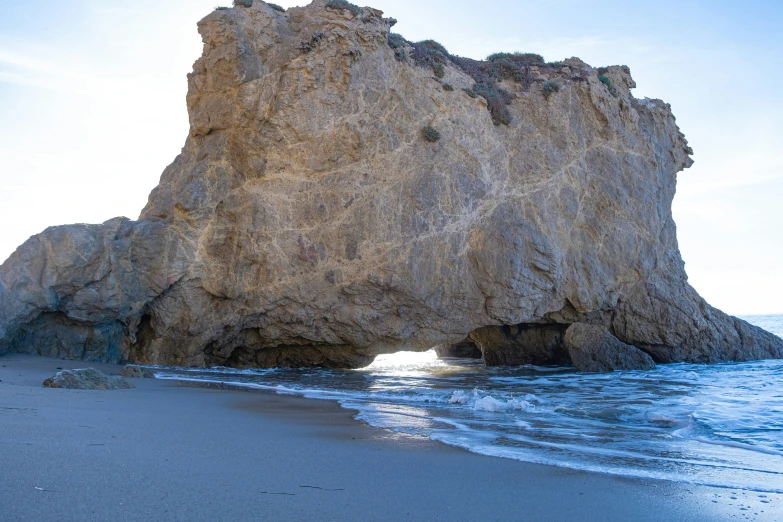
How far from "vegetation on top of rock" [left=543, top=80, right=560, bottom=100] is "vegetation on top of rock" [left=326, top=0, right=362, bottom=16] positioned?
545 centimetres

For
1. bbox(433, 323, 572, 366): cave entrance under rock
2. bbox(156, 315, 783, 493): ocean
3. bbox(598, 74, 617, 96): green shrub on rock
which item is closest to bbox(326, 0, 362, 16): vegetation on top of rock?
bbox(598, 74, 617, 96): green shrub on rock

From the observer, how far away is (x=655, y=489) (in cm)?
445

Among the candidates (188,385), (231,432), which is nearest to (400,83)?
(188,385)

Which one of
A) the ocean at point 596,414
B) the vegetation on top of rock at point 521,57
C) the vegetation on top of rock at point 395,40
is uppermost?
the vegetation on top of rock at point 521,57

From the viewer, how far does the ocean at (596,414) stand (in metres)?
5.54

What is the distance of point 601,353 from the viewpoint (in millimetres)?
16766

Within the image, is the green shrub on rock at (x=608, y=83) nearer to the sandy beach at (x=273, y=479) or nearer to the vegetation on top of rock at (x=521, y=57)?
the vegetation on top of rock at (x=521, y=57)

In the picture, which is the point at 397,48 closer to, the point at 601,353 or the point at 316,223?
the point at 316,223

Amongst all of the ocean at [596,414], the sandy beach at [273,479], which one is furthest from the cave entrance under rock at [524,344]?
the sandy beach at [273,479]

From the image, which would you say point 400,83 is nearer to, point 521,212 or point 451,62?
point 451,62

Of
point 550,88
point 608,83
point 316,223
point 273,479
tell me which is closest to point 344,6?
point 316,223

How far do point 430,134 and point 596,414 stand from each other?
8711mm

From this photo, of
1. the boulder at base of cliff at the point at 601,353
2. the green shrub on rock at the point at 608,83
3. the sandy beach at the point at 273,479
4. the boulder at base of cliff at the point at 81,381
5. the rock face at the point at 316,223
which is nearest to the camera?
the sandy beach at the point at 273,479

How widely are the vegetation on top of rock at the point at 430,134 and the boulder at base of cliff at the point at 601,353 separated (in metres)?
6.30
